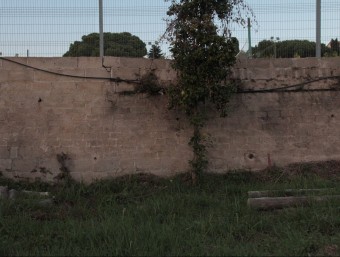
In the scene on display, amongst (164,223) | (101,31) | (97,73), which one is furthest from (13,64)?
(164,223)

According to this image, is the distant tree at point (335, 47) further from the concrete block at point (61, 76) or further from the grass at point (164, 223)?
the concrete block at point (61, 76)

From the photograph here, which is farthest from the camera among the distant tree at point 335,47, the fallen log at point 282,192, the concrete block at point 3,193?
the distant tree at point 335,47

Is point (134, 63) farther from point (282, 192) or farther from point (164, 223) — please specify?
point (164, 223)

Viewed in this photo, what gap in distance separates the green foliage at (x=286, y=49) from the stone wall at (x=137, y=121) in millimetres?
202

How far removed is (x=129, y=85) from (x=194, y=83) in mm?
1410

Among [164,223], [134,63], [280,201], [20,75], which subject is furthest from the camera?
[134,63]

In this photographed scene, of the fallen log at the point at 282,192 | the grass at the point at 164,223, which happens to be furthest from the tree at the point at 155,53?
the fallen log at the point at 282,192

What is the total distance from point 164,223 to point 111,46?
4231mm

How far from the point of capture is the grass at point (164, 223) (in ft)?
16.0

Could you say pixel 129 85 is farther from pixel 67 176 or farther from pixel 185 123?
pixel 67 176

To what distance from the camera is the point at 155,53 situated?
876cm

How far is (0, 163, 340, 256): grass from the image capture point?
4.87 metres

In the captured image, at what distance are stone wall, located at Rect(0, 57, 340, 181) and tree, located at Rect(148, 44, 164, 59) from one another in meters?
0.13

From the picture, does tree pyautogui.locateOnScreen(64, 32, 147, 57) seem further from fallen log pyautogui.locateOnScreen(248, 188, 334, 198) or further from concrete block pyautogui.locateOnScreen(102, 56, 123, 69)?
fallen log pyautogui.locateOnScreen(248, 188, 334, 198)
